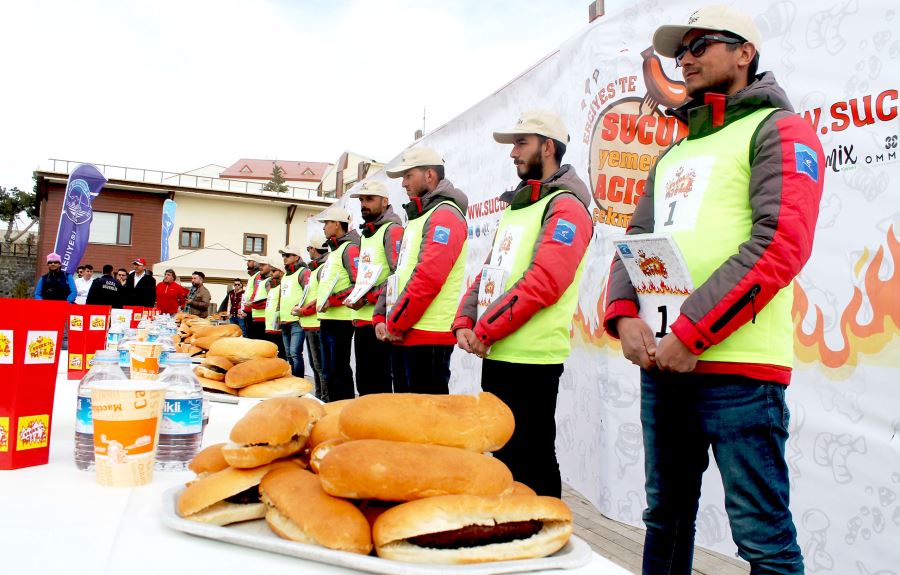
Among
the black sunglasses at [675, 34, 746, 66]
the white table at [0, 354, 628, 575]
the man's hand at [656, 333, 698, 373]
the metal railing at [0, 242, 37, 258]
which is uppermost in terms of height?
the metal railing at [0, 242, 37, 258]

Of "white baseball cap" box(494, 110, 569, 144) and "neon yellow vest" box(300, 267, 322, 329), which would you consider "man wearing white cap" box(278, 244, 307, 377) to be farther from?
"white baseball cap" box(494, 110, 569, 144)

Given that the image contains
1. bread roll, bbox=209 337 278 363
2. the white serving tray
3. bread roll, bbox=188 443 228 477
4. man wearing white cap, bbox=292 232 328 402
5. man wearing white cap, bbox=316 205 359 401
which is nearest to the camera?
the white serving tray

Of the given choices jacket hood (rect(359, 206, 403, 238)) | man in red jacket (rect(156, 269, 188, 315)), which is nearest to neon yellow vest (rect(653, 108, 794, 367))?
jacket hood (rect(359, 206, 403, 238))

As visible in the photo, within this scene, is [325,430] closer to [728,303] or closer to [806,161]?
[728,303]

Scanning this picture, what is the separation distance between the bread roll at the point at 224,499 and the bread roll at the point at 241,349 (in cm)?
143

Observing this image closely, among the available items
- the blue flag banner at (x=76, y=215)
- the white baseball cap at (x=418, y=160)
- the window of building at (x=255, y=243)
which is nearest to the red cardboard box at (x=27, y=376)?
the white baseball cap at (x=418, y=160)

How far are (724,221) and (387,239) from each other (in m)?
3.28

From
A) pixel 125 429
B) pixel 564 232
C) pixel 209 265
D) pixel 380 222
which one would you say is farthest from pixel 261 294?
pixel 125 429

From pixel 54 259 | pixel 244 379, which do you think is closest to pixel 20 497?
pixel 244 379

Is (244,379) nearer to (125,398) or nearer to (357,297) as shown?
(125,398)

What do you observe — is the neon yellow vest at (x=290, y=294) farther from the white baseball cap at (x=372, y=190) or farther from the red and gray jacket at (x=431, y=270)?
the red and gray jacket at (x=431, y=270)

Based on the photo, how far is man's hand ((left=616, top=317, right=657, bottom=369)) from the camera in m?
1.83

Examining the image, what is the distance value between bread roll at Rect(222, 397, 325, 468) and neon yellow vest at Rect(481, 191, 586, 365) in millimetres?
1626

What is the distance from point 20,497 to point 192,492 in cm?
38
